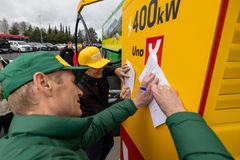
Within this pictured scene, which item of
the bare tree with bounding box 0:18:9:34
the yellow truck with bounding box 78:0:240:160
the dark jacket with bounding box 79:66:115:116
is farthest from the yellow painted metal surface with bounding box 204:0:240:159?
the bare tree with bounding box 0:18:9:34

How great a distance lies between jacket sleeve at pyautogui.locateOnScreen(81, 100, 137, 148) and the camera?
1442 mm

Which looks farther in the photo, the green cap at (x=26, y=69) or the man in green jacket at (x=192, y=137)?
the green cap at (x=26, y=69)

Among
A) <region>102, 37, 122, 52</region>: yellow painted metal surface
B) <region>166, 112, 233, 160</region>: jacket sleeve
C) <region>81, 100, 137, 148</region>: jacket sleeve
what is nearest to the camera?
A: <region>166, 112, 233, 160</region>: jacket sleeve

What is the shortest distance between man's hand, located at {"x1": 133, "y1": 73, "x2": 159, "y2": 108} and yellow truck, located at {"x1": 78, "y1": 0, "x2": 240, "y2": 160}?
92 millimetres

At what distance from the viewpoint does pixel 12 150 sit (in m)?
0.79

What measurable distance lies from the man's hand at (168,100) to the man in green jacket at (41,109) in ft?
0.46

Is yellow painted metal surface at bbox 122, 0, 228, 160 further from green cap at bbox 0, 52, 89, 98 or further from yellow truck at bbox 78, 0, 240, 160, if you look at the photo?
green cap at bbox 0, 52, 89, 98

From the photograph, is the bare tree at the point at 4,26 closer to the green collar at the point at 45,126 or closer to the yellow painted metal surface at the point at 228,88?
the green collar at the point at 45,126

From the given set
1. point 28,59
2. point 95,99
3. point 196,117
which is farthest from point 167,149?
point 95,99

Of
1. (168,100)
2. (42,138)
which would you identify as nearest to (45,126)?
(42,138)

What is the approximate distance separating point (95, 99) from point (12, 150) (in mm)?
1544

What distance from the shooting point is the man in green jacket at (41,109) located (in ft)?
2.65

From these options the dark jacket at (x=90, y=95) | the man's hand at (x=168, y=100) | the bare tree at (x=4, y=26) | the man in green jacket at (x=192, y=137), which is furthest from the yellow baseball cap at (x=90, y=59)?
the bare tree at (x=4, y=26)

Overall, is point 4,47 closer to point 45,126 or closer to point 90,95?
point 90,95
